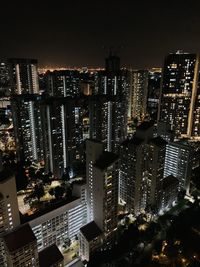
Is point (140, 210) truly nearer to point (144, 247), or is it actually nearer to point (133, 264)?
point (144, 247)

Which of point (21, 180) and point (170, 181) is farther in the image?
point (21, 180)

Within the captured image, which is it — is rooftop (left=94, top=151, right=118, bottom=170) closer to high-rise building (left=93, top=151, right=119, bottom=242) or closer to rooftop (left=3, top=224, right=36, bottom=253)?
high-rise building (left=93, top=151, right=119, bottom=242)

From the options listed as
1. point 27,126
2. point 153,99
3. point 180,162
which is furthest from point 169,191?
point 153,99

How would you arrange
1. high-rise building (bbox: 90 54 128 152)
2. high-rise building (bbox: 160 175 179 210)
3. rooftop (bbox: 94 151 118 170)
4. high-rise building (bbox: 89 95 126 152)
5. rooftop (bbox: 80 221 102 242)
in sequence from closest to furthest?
rooftop (bbox: 94 151 118 170), rooftop (bbox: 80 221 102 242), high-rise building (bbox: 160 175 179 210), high-rise building (bbox: 89 95 126 152), high-rise building (bbox: 90 54 128 152)

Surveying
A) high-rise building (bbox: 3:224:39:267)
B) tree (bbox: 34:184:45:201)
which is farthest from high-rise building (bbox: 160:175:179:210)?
high-rise building (bbox: 3:224:39:267)

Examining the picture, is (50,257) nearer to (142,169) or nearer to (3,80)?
(142,169)

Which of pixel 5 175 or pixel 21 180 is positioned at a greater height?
pixel 5 175

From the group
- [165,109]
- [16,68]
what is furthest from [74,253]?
[16,68]

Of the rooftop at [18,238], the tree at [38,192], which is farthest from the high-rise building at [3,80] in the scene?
the rooftop at [18,238]
